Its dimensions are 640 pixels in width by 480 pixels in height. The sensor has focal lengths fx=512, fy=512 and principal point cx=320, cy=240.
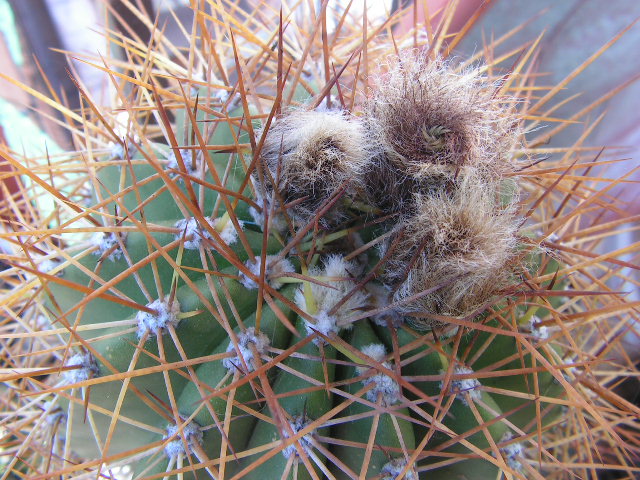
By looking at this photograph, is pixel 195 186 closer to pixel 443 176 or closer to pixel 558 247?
pixel 443 176

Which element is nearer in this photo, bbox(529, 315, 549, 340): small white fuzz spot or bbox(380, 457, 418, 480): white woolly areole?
bbox(380, 457, 418, 480): white woolly areole

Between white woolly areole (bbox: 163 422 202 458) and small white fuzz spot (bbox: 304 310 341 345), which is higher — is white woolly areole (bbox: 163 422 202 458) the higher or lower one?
the lower one

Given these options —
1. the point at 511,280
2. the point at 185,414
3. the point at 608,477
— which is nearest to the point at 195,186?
the point at 185,414

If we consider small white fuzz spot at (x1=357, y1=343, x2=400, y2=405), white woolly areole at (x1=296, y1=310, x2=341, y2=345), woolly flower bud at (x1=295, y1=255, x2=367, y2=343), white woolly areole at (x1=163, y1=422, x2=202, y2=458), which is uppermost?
woolly flower bud at (x1=295, y1=255, x2=367, y2=343)

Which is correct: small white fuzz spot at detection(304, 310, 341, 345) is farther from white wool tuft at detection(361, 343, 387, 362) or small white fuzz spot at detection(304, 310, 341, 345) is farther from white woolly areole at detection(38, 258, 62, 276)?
white woolly areole at detection(38, 258, 62, 276)

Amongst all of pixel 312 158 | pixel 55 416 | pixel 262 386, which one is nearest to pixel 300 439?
pixel 262 386

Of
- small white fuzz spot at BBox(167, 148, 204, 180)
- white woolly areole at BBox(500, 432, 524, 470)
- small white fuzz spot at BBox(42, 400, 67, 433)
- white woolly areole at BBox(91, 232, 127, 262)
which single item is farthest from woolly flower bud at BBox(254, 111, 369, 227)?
small white fuzz spot at BBox(42, 400, 67, 433)

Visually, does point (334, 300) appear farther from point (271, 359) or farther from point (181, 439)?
point (181, 439)

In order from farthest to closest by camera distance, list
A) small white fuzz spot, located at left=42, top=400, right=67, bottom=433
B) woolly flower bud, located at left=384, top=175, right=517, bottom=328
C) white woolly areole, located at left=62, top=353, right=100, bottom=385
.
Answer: small white fuzz spot, located at left=42, top=400, right=67, bottom=433 → white woolly areole, located at left=62, top=353, right=100, bottom=385 → woolly flower bud, located at left=384, top=175, right=517, bottom=328
